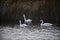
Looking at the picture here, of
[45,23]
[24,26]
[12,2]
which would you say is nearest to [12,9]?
[12,2]

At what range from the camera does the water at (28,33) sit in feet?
7.28

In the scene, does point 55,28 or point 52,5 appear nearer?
point 55,28

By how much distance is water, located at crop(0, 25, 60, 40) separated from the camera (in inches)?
87.4

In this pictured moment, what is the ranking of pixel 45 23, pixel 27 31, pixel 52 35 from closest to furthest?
pixel 52 35
pixel 27 31
pixel 45 23

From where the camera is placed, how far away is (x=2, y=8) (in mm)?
2672

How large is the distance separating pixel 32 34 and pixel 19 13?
1.51ft

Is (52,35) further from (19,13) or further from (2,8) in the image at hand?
(2,8)

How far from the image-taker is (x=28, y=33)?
7.77 feet

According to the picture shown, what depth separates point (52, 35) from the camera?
226 centimetres

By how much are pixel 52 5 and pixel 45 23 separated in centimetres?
26

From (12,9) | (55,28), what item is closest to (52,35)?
(55,28)

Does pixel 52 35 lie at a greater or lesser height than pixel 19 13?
lesser

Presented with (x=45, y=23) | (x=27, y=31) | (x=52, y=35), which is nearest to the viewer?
(x=52, y=35)

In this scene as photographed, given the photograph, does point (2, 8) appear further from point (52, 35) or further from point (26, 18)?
point (52, 35)
